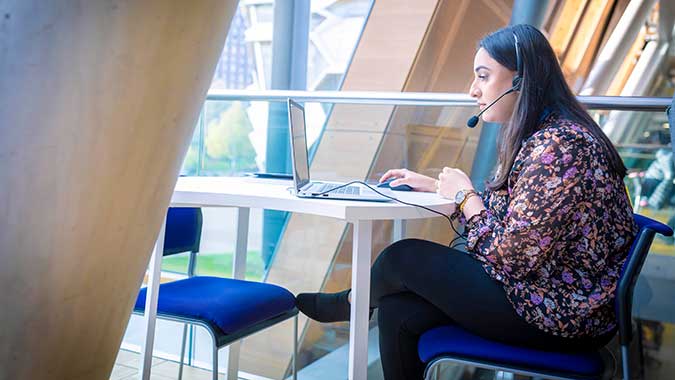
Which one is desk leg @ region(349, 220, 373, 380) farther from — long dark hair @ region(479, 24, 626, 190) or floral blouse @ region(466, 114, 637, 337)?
long dark hair @ region(479, 24, 626, 190)

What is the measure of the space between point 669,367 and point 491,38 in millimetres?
1275

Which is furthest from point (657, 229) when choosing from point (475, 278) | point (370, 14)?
point (370, 14)

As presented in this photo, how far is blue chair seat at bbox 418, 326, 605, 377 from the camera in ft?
3.89

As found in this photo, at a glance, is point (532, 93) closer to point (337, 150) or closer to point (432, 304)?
point (432, 304)

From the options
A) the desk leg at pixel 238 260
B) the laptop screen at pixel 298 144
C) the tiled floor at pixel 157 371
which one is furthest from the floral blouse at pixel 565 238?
the tiled floor at pixel 157 371

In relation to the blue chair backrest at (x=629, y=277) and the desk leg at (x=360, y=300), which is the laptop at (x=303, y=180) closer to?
the desk leg at (x=360, y=300)

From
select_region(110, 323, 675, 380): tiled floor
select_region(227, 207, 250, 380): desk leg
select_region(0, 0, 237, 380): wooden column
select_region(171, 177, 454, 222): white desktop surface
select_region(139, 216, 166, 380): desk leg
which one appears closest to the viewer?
select_region(0, 0, 237, 380): wooden column

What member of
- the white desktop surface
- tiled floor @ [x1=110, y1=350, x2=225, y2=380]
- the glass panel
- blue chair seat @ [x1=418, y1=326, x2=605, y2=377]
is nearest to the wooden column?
the white desktop surface

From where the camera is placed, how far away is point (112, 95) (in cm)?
56

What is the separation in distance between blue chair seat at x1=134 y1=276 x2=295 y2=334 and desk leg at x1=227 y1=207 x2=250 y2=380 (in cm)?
32

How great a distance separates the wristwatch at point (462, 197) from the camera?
4.86 ft

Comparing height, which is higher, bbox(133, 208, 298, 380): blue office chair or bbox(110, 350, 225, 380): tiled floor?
bbox(133, 208, 298, 380): blue office chair

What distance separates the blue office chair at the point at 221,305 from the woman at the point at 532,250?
38 cm

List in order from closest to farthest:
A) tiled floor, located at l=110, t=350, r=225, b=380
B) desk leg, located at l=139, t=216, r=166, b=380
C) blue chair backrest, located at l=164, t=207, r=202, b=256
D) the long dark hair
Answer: the long dark hair, desk leg, located at l=139, t=216, r=166, b=380, blue chair backrest, located at l=164, t=207, r=202, b=256, tiled floor, located at l=110, t=350, r=225, b=380
